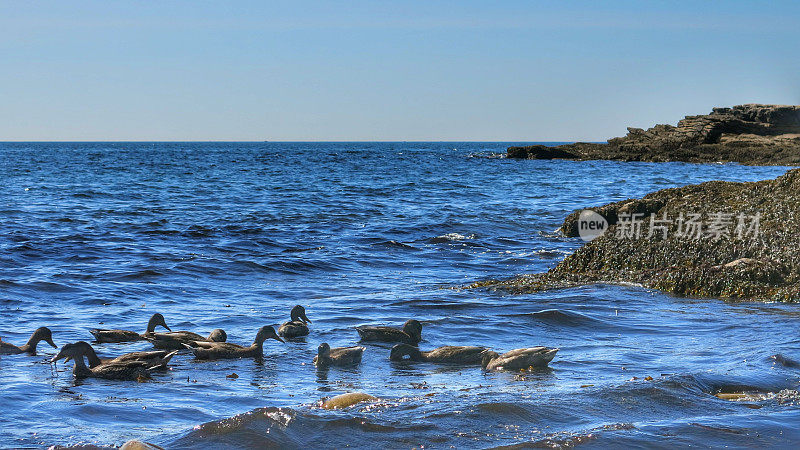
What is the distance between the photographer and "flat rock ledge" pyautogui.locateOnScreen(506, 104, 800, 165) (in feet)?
232

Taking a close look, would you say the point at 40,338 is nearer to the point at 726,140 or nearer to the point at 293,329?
the point at 293,329

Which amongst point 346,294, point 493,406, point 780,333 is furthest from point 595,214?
point 493,406

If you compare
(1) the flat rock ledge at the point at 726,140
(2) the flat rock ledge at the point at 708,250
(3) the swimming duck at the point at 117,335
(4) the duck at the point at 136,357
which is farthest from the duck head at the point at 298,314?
(1) the flat rock ledge at the point at 726,140

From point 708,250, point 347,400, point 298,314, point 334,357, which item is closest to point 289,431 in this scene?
point 347,400

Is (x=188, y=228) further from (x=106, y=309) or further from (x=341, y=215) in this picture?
(x=106, y=309)

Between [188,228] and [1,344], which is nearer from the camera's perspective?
[1,344]

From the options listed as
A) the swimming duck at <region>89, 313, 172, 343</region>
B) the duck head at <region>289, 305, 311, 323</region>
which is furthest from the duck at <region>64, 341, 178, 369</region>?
the duck head at <region>289, 305, 311, 323</region>

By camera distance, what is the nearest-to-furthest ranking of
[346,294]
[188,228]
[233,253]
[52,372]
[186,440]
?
[186,440], [52,372], [346,294], [233,253], [188,228]

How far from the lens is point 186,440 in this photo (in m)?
5.98

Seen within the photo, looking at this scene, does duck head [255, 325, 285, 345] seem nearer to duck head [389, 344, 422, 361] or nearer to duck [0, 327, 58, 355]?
duck head [389, 344, 422, 361]

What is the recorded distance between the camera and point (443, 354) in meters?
8.99

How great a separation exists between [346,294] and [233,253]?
5.81 m

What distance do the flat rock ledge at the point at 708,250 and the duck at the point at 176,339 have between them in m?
5.88

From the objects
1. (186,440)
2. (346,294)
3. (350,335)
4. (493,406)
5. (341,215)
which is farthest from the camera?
(341,215)
